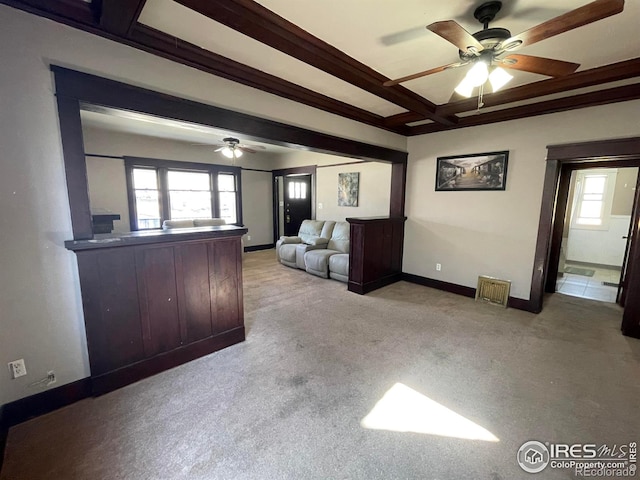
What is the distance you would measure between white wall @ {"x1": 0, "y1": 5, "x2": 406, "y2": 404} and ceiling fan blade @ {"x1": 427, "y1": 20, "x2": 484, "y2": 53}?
198cm

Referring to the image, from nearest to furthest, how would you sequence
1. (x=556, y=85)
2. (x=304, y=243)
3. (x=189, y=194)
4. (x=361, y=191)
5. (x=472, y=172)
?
(x=556, y=85) < (x=472, y=172) < (x=361, y=191) < (x=304, y=243) < (x=189, y=194)

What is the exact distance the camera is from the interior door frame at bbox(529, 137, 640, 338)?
9.41ft

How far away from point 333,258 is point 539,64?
3.55 metres

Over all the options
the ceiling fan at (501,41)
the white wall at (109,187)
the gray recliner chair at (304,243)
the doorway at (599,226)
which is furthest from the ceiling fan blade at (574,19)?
the white wall at (109,187)

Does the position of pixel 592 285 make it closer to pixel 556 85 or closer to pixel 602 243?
pixel 602 243

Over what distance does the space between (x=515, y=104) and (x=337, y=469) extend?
4.11m

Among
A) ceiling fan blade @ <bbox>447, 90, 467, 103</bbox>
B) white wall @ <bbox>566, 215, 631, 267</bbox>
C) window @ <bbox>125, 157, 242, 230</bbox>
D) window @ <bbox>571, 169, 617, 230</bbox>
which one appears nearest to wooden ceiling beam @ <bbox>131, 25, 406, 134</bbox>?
ceiling fan blade @ <bbox>447, 90, 467, 103</bbox>

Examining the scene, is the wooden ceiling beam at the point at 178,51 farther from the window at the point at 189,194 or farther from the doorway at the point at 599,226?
the doorway at the point at 599,226

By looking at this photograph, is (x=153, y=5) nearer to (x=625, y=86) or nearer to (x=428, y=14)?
(x=428, y=14)

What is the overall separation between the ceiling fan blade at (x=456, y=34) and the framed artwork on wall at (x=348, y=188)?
393 centimetres

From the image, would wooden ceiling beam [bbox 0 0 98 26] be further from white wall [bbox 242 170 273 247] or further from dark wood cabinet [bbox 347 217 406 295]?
white wall [bbox 242 170 273 247]

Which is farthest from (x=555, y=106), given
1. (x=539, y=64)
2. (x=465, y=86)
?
(x=465, y=86)

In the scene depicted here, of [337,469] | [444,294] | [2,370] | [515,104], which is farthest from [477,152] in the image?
[2,370]

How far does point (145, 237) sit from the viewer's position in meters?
2.06
